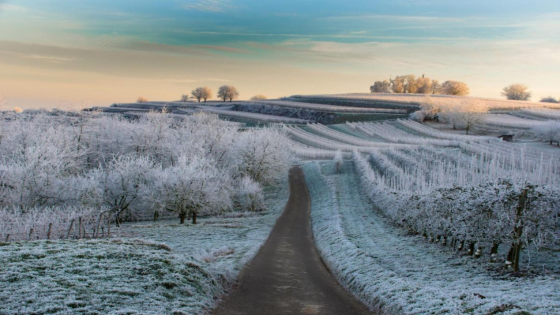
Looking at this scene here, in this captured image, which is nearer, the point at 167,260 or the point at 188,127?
the point at 167,260

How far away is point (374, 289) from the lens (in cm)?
1730

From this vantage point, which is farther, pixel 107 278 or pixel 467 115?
pixel 467 115

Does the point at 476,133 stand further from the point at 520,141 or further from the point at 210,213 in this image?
the point at 210,213

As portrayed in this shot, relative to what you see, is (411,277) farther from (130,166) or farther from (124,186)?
(130,166)

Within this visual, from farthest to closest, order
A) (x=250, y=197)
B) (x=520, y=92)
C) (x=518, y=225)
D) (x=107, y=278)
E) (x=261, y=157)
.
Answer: (x=520, y=92) < (x=261, y=157) < (x=250, y=197) < (x=518, y=225) < (x=107, y=278)

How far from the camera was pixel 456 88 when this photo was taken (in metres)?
189

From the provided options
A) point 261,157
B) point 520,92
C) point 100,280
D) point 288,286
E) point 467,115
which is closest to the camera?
point 100,280

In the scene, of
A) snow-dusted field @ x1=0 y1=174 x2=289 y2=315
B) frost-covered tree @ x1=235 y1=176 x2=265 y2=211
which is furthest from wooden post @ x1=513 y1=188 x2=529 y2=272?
frost-covered tree @ x1=235 y1=176 x2=265 y2=211

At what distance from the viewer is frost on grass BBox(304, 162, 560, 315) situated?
13.5m

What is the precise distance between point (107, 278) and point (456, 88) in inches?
7667

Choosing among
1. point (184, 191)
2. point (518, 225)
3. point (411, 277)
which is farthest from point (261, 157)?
point (518, 225)

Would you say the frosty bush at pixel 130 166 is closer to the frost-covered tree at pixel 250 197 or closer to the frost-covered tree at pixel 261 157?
the frost-covered tree at pixel 261 157

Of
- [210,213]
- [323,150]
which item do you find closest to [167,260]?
[210,213]

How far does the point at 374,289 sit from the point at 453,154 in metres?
56.5
